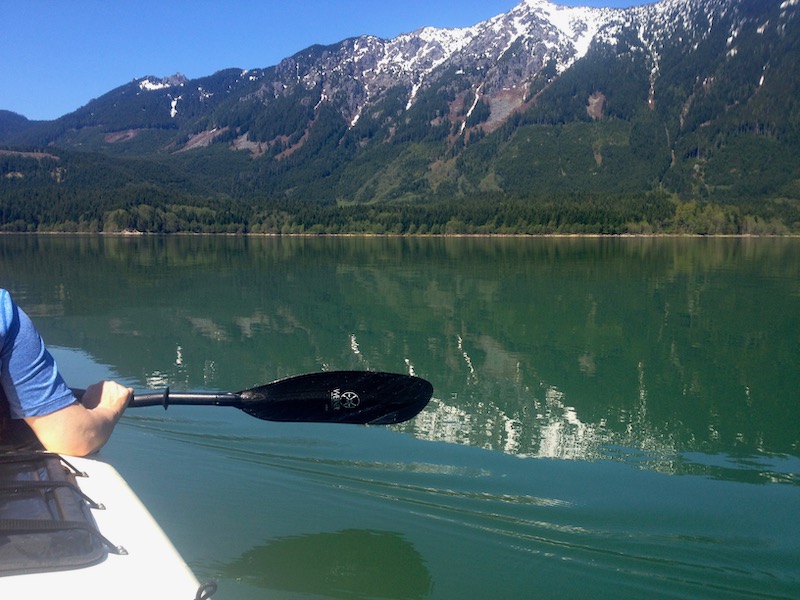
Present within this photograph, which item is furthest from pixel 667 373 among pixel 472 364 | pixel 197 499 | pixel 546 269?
pixel 546 269

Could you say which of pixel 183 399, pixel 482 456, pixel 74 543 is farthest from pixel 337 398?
pixel 74 543

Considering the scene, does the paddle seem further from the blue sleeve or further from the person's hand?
the blue sleeve

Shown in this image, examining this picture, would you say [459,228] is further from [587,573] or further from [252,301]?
[587,573]

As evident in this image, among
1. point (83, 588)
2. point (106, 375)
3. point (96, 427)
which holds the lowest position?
point (106, 375)

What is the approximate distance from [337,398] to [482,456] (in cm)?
358

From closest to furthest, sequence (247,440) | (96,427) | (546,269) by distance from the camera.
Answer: (96,427) < (247,440) < (546,269)

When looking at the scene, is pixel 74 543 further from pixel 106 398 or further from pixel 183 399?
pixel 183 399

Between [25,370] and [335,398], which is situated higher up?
[25,370]

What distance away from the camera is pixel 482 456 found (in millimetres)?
11086

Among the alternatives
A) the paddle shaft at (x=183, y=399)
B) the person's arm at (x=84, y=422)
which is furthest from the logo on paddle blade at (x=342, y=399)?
the person's arm at (x=84, y=422)

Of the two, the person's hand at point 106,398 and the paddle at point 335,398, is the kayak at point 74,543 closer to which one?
the person's hand at point 106,398

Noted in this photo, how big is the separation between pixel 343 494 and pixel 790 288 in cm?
3757

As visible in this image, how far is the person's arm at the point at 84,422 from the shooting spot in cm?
515

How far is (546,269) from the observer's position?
5372 centimetres
